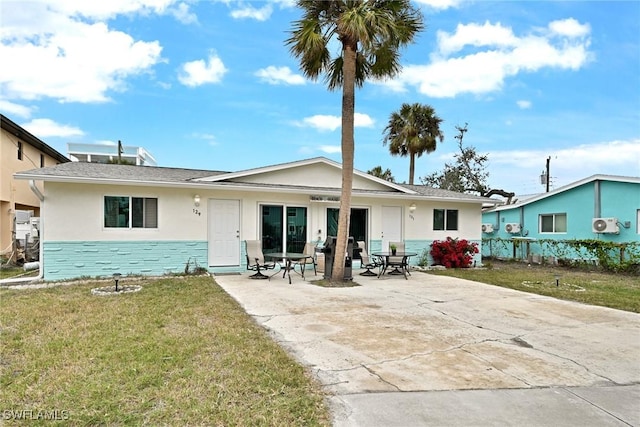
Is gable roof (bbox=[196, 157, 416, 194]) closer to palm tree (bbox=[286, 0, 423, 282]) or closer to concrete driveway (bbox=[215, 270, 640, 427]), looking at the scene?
palm tree (bbox=[286, 0, 423, 282])

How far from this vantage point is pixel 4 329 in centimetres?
496

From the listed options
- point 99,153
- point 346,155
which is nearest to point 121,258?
point 346,155

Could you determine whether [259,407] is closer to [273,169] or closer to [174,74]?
[273,169]

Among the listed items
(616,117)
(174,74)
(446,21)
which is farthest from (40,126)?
(616,117)

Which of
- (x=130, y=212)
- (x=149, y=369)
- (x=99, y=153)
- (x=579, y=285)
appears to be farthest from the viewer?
(x=99, y=153)

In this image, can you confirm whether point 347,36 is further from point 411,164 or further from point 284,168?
point 411,164

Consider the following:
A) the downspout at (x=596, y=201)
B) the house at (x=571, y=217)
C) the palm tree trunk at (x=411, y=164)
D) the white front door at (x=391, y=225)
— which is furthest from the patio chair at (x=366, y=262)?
the palm tree trunk at (x=411, y=164)

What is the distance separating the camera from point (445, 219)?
46.7 ft

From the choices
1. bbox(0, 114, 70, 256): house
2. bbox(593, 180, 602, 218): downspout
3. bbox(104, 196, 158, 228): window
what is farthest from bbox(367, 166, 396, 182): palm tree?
bbox(104, 196, 158, 228): window

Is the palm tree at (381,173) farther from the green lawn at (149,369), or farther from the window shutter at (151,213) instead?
the green lawn at (149,369)

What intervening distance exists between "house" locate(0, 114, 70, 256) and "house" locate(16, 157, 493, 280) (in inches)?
232

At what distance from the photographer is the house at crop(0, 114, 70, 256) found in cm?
1473

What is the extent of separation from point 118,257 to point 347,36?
26.2ft

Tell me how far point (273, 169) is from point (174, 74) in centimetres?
710
